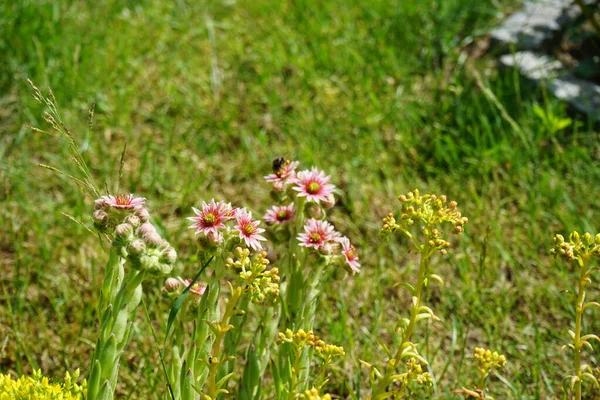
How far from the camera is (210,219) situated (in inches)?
71.9

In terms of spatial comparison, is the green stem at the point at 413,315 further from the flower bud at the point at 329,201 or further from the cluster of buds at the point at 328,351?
the flower bud at the point at 329,201

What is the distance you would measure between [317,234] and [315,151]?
5.14 ft

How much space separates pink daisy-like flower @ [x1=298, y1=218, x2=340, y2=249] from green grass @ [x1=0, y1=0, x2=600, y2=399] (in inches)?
23.5

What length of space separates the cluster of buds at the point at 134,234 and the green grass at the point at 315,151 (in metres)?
0.70

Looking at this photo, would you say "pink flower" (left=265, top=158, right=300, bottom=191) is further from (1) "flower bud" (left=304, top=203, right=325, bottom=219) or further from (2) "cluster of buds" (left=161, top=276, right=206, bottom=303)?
(2) "cluster of buds" (left=161, top=276, right=206, bottom=303)

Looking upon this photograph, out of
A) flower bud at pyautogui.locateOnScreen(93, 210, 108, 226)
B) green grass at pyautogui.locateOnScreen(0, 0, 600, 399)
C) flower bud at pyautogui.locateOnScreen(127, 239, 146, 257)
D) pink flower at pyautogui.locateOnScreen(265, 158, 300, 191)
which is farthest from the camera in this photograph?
green grass at pyautogui.locateOnScreen(0, 0, 600, 399)

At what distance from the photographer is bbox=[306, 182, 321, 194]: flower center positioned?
2.03m

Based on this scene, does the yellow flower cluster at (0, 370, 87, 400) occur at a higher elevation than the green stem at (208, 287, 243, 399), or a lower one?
lower

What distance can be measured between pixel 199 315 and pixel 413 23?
2.81 meters

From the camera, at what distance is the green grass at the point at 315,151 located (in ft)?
8.71

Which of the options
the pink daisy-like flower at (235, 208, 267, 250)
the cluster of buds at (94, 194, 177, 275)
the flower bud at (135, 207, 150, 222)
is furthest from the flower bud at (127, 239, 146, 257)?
the pink daisy-like flower at (235, 208, 267, 250)

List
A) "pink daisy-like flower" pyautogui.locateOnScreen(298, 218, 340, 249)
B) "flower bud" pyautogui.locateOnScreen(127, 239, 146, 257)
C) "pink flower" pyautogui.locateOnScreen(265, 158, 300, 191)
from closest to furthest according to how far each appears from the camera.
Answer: "flower bud" pyautogui.locateOnScreen(127, 239, 146, 257) → "pink daisy-like flower" pyautogui.locateOnScreen(298, 218, 340, 249) → "pink flower" pyautogui.locateOnScreen(265, 158, 300, 191)

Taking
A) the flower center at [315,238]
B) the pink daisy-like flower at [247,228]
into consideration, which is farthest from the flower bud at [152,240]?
the flower center at [315,238]

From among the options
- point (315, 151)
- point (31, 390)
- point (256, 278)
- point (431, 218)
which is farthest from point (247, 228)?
point (315, 151)
